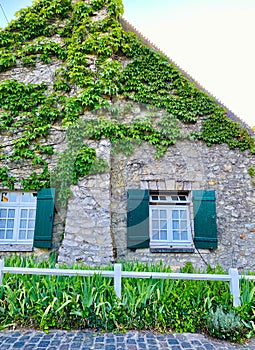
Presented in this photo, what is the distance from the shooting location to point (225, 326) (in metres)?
3.31

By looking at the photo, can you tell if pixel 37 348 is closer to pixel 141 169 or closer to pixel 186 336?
pixel 186 336

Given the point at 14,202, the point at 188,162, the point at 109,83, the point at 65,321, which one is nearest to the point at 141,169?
the point at 188,162

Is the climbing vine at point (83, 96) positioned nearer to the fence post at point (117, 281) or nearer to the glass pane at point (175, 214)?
the glass pane at point (175, 214)

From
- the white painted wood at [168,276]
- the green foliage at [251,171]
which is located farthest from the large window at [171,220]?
the white painted wood at [168,276]

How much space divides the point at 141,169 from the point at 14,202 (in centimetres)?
311

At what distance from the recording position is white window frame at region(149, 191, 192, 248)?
20.1 feet

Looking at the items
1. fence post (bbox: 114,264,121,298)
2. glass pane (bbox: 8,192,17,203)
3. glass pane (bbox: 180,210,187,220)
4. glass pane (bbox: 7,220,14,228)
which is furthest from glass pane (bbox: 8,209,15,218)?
glass pane (bbox: 180,210,187,220)

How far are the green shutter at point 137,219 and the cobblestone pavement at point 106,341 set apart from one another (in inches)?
101

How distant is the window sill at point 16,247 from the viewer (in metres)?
5.93

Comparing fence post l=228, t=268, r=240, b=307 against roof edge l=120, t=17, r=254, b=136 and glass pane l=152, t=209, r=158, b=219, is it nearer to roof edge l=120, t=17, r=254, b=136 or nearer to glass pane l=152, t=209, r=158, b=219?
glass pane l=152, t=209, r=158, b=219

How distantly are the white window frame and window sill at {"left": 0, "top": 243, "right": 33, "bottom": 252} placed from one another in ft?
8.96

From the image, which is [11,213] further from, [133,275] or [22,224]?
[133,275]

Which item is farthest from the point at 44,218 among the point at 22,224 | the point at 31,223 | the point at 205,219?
the point at 205,219

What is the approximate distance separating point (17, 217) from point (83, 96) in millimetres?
3256
